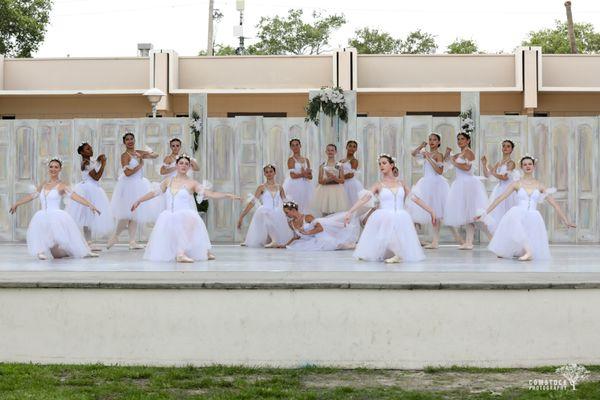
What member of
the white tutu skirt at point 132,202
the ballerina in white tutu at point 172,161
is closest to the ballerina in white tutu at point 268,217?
the ballerina in white tutu at point 172,161

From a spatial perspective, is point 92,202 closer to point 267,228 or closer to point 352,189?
point 267,228

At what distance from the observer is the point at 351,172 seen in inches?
610

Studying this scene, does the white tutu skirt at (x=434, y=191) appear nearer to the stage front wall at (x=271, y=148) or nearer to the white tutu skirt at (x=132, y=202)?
the stage front wall at (x=271, y=148)

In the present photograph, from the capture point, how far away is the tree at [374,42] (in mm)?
50469

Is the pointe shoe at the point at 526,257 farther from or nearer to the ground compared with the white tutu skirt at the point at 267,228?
nearer to the ground

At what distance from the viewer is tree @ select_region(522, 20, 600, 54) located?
48.4 meters

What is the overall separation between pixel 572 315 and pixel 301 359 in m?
2.42

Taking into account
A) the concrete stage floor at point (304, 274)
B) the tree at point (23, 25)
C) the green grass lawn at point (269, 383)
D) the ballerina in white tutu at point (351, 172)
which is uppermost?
the tree at point (23, 25)

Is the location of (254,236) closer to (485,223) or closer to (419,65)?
(485,223)

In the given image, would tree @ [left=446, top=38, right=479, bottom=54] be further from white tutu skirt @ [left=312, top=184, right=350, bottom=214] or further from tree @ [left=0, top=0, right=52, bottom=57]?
white tutu skirt @ [left=312, top=184, right=350, bottom=214]

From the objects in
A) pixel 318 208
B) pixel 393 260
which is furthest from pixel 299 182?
pixel 393 260

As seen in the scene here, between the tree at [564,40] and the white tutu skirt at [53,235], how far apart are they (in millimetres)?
39226

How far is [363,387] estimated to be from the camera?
318 inches

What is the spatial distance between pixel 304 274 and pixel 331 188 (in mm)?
6147
